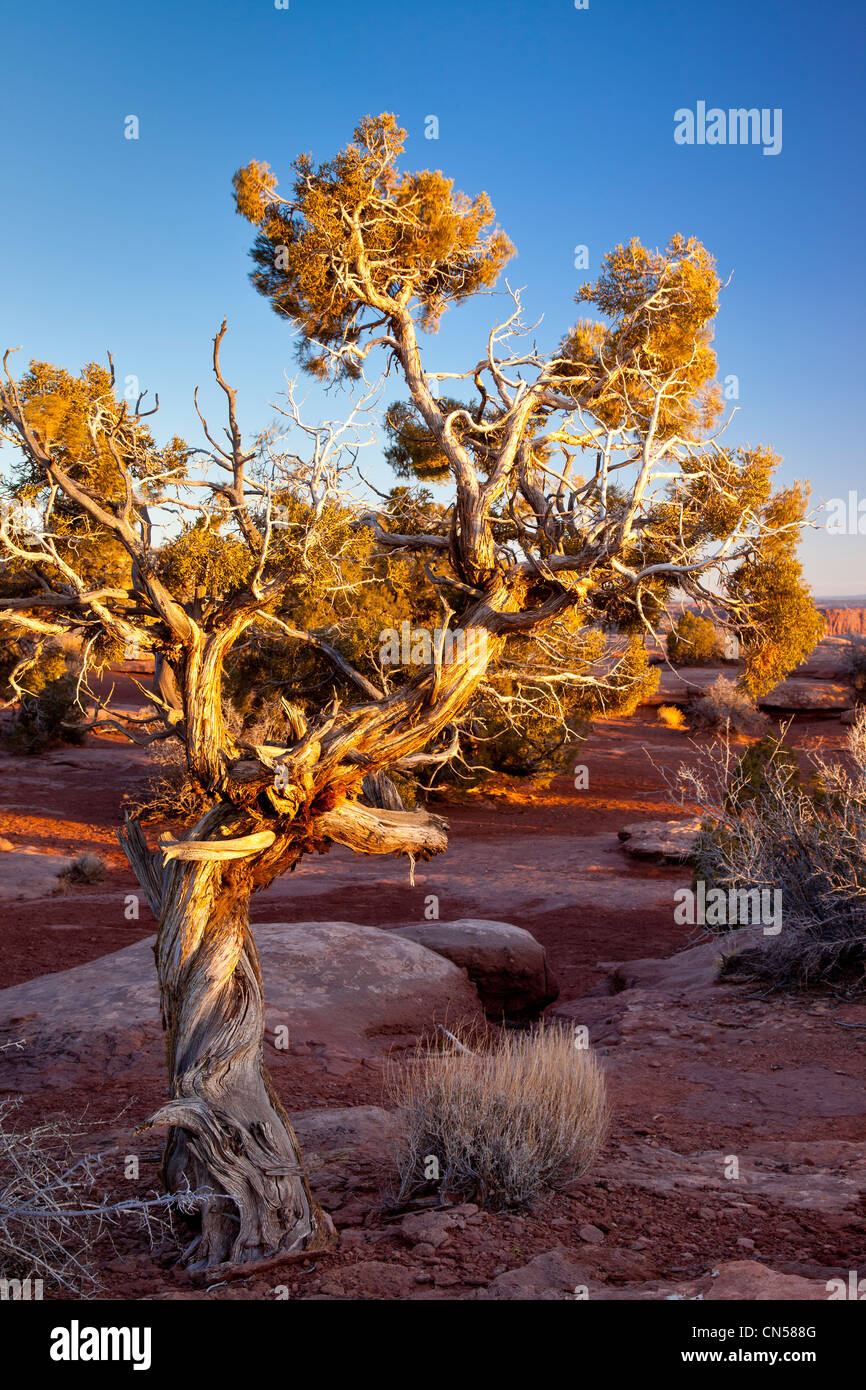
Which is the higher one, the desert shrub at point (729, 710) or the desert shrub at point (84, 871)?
the desert shrub at point (729, 710)

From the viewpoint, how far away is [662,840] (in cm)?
1525

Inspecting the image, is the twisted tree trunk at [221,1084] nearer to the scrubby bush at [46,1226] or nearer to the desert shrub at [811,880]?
the scrubby bush at [46,1226]

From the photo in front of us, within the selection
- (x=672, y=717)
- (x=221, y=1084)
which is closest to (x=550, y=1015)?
(x=221, y=1084)

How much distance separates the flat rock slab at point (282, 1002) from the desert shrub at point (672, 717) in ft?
→ 76.7

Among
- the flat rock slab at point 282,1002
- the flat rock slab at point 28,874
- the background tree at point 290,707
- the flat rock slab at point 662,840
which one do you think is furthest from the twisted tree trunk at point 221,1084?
the flat rock slab at point 662,840

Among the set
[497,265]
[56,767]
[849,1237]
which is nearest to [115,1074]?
[849,1237]

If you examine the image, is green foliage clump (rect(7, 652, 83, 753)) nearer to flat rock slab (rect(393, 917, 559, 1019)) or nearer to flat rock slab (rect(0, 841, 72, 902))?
flat rock slab (rect(0, 841, 72, 902))

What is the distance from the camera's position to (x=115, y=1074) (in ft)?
21.3

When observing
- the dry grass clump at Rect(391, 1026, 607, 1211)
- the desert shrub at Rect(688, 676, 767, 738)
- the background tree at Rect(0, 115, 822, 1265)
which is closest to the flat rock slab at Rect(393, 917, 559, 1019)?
the background tree at Rect(0, 115, 822, 1265)

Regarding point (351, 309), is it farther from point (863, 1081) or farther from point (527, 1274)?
point (527, 1274)

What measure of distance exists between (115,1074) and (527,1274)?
13.5 ft

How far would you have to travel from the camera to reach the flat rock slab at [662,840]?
1483 centimetres

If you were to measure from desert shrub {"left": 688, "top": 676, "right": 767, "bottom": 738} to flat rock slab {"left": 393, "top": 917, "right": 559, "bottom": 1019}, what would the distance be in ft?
68.6

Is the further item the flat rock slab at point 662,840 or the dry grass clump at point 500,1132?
the flat rock slab at point 662,840
